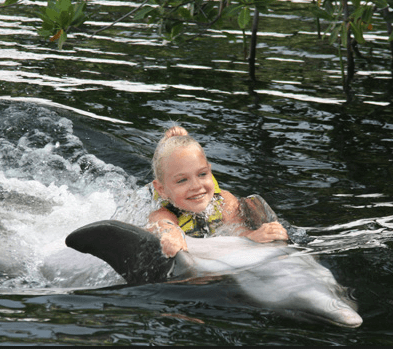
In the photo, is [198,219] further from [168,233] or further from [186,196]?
[168,233]

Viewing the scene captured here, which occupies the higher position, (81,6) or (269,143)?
(81,6)

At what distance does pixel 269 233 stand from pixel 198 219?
0.66 metres

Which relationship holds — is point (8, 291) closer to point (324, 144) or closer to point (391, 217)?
point (391, 217)

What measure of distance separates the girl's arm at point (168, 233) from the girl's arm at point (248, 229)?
0.49 m

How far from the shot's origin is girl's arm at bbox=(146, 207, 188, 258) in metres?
3.71

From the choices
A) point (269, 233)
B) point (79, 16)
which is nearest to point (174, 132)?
point (269, 233)

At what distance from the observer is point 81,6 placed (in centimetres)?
562

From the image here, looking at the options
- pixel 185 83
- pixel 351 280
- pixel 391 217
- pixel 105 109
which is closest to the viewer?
pixel 351 280

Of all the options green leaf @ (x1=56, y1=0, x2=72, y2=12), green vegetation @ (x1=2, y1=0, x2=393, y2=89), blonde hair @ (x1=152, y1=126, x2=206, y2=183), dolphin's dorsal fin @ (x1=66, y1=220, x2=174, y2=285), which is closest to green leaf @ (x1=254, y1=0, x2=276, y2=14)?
green vegetation @ (x1=2, y1=0, x2=393, y2=89)

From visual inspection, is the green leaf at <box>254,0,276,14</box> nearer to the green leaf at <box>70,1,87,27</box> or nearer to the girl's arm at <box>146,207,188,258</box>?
the green leaf at <box>70,1,87,27</box>

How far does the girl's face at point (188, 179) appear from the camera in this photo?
13.9 ft

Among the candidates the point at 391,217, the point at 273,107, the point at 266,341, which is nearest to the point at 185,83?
the point at 273,107

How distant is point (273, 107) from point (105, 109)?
219 centimetres

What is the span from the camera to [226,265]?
3693mm
